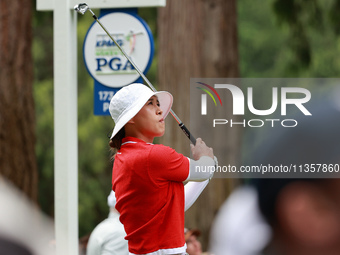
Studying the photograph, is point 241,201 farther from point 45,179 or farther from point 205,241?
point 45,179

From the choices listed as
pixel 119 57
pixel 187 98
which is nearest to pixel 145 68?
pixel 119 57

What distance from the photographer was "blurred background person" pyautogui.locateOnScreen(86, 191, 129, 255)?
18.5 ft

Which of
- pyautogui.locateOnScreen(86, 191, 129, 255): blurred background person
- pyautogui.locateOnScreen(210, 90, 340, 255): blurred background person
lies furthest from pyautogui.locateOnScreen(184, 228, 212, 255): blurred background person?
pyautogui.locateOnScreen(210, 90, 340, 255): blurred background person

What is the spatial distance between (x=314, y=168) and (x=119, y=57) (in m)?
4.34

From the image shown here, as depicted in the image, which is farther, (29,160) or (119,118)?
(29,160)

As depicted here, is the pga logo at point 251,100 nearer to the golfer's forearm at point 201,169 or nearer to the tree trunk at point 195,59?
the golfer's forearm at point 201,169

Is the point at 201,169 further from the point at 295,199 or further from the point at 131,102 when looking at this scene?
the point at 295,199

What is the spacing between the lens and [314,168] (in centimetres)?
170

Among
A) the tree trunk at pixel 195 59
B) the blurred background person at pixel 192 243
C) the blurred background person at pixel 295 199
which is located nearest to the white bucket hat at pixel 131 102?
the blurred background person at pixel 295 199

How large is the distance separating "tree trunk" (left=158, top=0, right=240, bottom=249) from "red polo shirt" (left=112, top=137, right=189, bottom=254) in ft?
18.7

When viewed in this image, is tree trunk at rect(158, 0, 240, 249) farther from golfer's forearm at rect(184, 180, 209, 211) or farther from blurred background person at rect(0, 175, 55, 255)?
blurred background person at rect(0, 175, 55, 255)

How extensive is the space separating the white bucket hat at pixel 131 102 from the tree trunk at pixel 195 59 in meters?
5.38

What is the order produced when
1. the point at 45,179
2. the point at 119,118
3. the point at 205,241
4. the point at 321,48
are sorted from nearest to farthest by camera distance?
the point at 119,118
the point at 205,241
the point at 321,48
the point at 45,179

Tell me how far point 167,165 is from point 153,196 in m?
0.14
